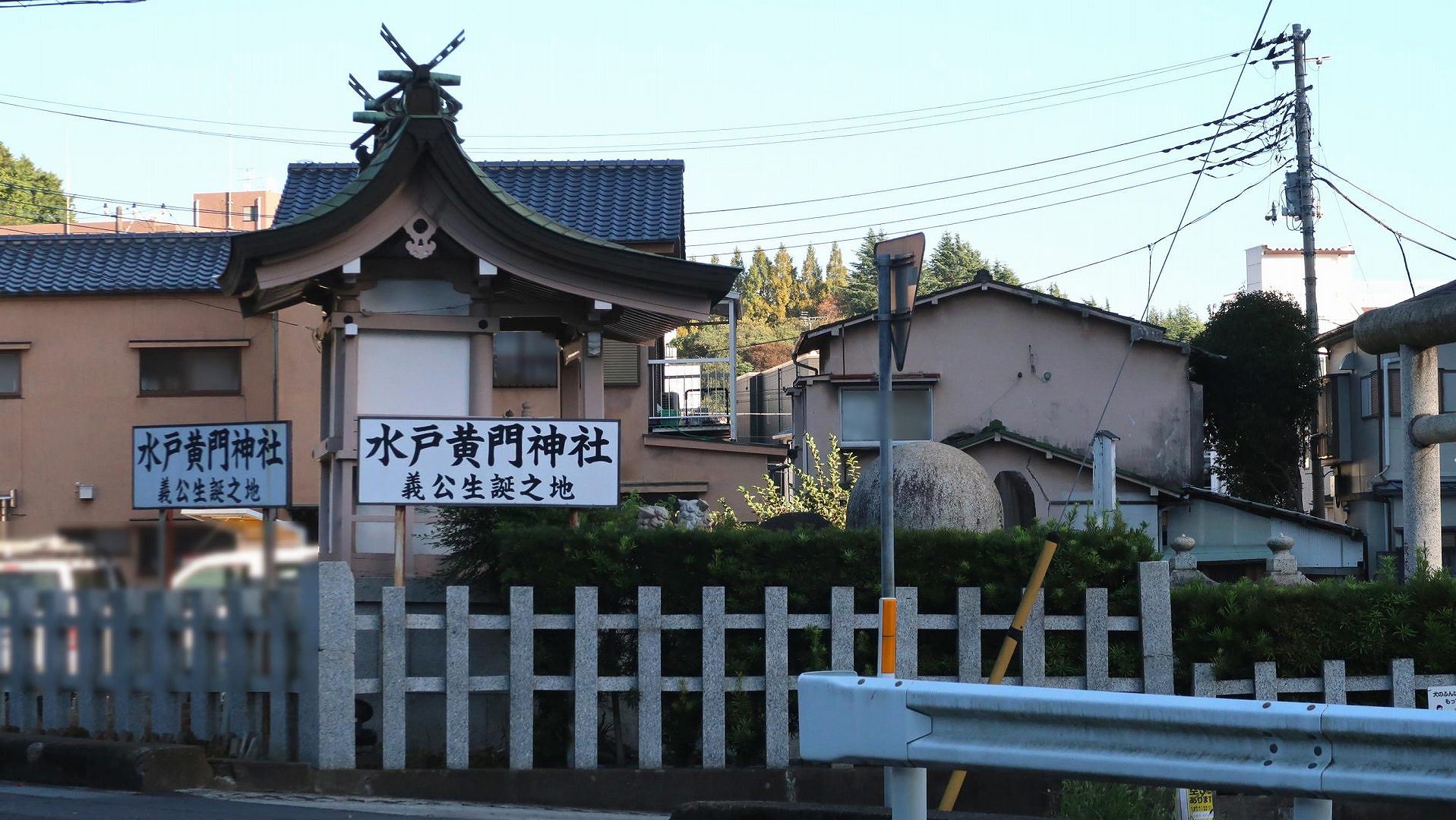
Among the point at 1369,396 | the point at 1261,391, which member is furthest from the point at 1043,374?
the point at 1369,396

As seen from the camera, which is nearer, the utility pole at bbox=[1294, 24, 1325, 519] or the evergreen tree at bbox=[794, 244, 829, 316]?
the utility pole at bbox=[1294, 24, 1325, 519]

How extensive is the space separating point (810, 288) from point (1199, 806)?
90.0 meters

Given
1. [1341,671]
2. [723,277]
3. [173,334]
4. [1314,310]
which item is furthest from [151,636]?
[1314,310]

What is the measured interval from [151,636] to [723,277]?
557cm

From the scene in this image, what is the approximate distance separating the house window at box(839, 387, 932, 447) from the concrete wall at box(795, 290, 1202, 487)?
1.00 feet

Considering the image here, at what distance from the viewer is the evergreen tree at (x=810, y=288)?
94.9 metres

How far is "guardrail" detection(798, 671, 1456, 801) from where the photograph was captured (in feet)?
14.9

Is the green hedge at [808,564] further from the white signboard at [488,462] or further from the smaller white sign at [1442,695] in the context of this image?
the smaller white sign at [1442,695]

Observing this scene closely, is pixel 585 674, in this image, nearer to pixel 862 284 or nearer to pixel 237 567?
pixel 237 567

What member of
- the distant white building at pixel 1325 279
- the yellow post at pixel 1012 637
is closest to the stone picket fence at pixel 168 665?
the yellow post at pixel 1012 637

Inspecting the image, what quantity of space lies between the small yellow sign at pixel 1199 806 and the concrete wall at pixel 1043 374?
19953mm

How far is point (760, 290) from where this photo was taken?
99750 mm

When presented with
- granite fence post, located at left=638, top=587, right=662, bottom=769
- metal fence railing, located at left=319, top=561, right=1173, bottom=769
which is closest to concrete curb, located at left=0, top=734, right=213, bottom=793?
metal fence railing, located at left=319, top=561, right=1173, bottom=769

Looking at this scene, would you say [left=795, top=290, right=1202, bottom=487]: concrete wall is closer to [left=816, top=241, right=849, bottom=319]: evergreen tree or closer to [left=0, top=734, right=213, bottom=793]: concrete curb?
[left=0, top=734, right=213, bottom=793]: concrete curb
